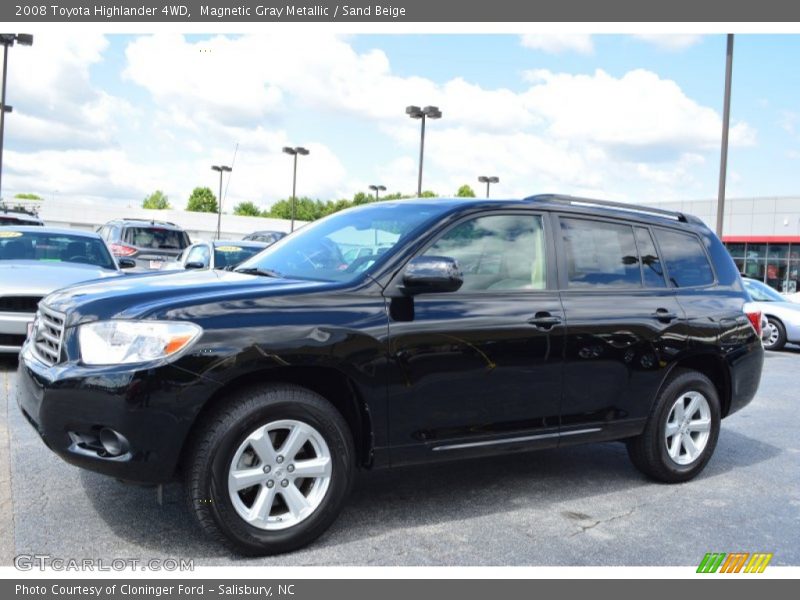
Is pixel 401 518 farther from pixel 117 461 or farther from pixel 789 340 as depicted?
pixel 789 340

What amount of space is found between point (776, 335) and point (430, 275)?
13.1 metres

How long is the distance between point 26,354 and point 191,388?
127 cm

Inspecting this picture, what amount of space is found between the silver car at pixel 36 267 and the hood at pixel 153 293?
324 centimetres

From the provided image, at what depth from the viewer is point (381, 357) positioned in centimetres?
398

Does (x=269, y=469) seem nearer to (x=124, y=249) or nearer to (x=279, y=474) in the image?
(x=279, y=474)

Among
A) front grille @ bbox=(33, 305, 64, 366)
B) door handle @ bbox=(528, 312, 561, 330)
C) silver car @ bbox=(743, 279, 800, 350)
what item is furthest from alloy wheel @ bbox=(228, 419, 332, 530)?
silver car @ bbox=(743, 279, 800, 350)

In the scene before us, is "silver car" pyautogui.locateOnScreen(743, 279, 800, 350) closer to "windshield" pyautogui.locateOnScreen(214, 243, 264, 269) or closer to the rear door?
"windshield" pyautogui.locateOnScreen(214, 243, 264, 269)

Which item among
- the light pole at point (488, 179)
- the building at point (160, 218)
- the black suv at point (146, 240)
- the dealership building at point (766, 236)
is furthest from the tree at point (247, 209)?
the black suv at point (146, 240)

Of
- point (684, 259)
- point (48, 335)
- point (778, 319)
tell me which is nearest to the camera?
point (48, 335)

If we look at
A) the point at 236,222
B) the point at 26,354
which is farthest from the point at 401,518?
the point at 236,222

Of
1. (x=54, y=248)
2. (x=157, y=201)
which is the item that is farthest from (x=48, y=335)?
(x=157, y=201)

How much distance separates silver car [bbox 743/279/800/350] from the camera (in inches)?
584

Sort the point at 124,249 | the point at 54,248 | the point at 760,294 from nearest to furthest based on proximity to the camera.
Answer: the point at 54,248
the point at 760,294
the point at 124,249

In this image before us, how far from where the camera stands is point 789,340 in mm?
14836
